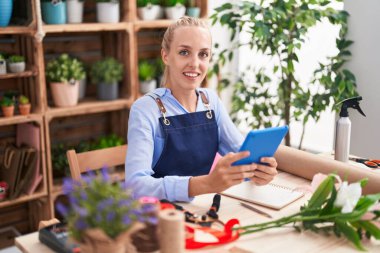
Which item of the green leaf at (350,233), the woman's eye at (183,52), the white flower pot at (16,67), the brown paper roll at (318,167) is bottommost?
the green leaf at (350,233)

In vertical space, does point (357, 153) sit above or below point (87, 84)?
below

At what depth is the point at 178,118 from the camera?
172cm

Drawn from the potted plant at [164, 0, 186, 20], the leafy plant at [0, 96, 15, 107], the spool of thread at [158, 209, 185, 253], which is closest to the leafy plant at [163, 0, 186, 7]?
the potted plant at [164, 0, 186, 20]

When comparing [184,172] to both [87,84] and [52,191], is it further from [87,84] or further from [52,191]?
[87,84]

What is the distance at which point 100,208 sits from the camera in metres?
0.84

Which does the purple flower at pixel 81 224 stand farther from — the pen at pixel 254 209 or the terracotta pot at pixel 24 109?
the terracotta pot at pixel 24 109

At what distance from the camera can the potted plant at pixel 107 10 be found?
2783mm

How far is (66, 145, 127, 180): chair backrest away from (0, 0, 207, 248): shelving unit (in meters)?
0.94

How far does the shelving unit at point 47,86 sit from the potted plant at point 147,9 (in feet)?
0.15

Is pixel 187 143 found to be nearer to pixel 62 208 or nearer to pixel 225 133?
pixel 225 133

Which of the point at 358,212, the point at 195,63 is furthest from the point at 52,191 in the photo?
the point at 358,212

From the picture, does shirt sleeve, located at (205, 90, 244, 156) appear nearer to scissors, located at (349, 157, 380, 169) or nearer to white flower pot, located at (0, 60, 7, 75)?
scissors, located at (349, 157, 380, 169)

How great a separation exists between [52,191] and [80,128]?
1.91 ft

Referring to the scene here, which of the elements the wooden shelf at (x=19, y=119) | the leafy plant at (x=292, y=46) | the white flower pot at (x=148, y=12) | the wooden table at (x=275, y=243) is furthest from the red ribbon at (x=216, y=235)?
the white flower pot at (x=148, y=12)
